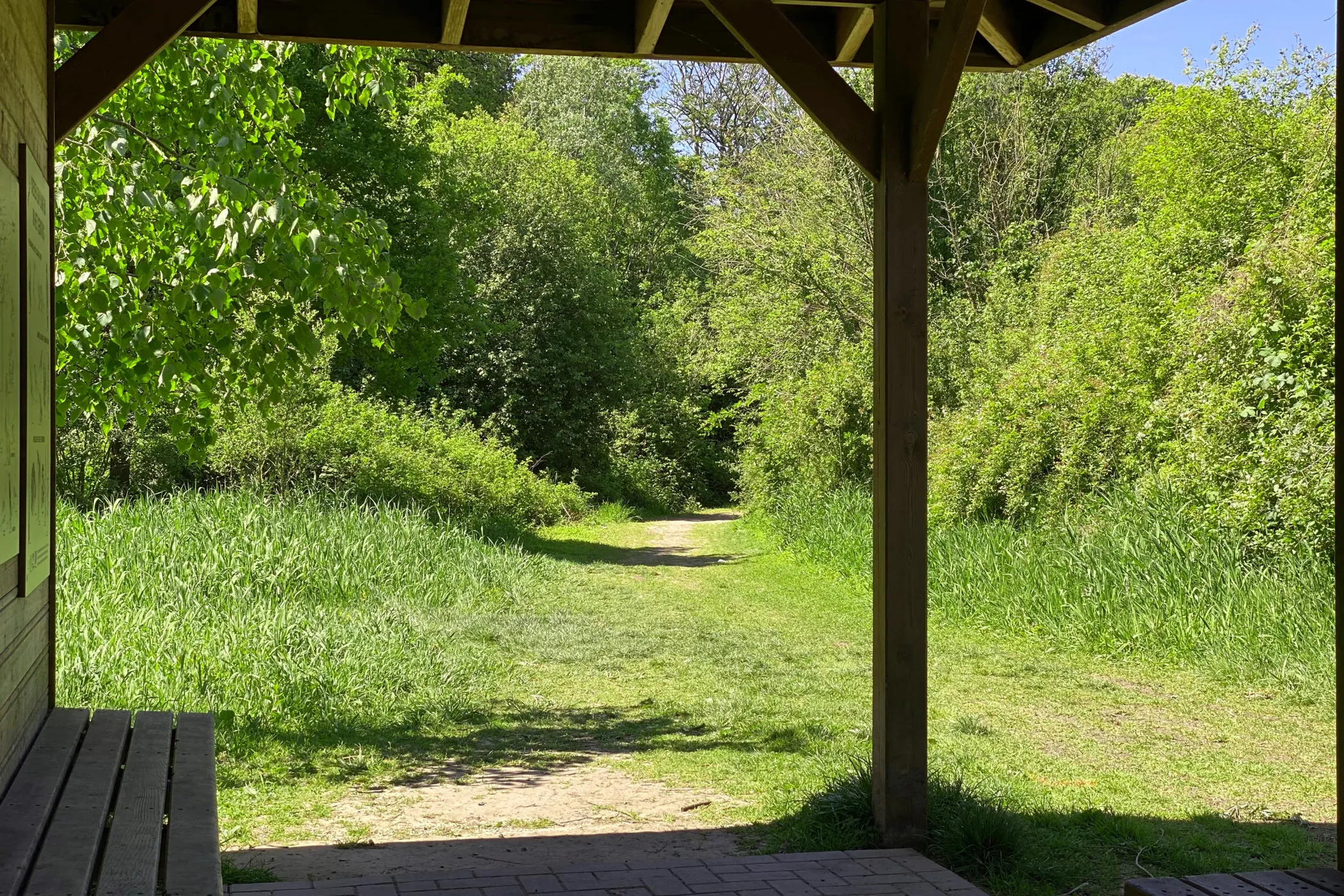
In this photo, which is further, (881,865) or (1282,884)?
(881,865)

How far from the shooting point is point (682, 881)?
13.5 ft

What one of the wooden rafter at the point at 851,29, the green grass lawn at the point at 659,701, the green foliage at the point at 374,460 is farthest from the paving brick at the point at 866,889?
the green foliage at the point at 374,460

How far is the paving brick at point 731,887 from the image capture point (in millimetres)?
3996

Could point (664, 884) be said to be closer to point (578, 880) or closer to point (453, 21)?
point (578, 880)

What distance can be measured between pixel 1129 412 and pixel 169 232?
7.70 metres

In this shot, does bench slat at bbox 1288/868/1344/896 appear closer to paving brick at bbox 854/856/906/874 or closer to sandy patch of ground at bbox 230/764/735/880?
paving brick at bbox 854/856/906/874

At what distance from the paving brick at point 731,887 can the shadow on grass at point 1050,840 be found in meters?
0.57

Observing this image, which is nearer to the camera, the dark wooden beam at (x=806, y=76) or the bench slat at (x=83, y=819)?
the bench slat at (x=83, y=819)

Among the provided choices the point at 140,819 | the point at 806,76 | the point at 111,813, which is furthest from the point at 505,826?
the point at 806,76

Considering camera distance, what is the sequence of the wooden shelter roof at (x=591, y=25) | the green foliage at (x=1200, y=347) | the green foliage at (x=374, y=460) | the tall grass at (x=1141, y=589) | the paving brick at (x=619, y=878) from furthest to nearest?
the green foliage at (x=374, y=460), the green foliage at (x=1200, y=347), the tall grass at (x=1141, y=589), the wooden shelter roof at (x=591, y=25), the paving brick at (x=619, y=878)

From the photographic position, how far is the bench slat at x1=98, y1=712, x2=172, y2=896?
2594 mm

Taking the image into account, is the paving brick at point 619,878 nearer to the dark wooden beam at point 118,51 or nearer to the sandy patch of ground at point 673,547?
the dark wooden beam at point 118,51

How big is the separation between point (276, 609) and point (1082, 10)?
6.22 m

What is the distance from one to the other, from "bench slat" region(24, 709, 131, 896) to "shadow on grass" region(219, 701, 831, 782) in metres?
1.77
